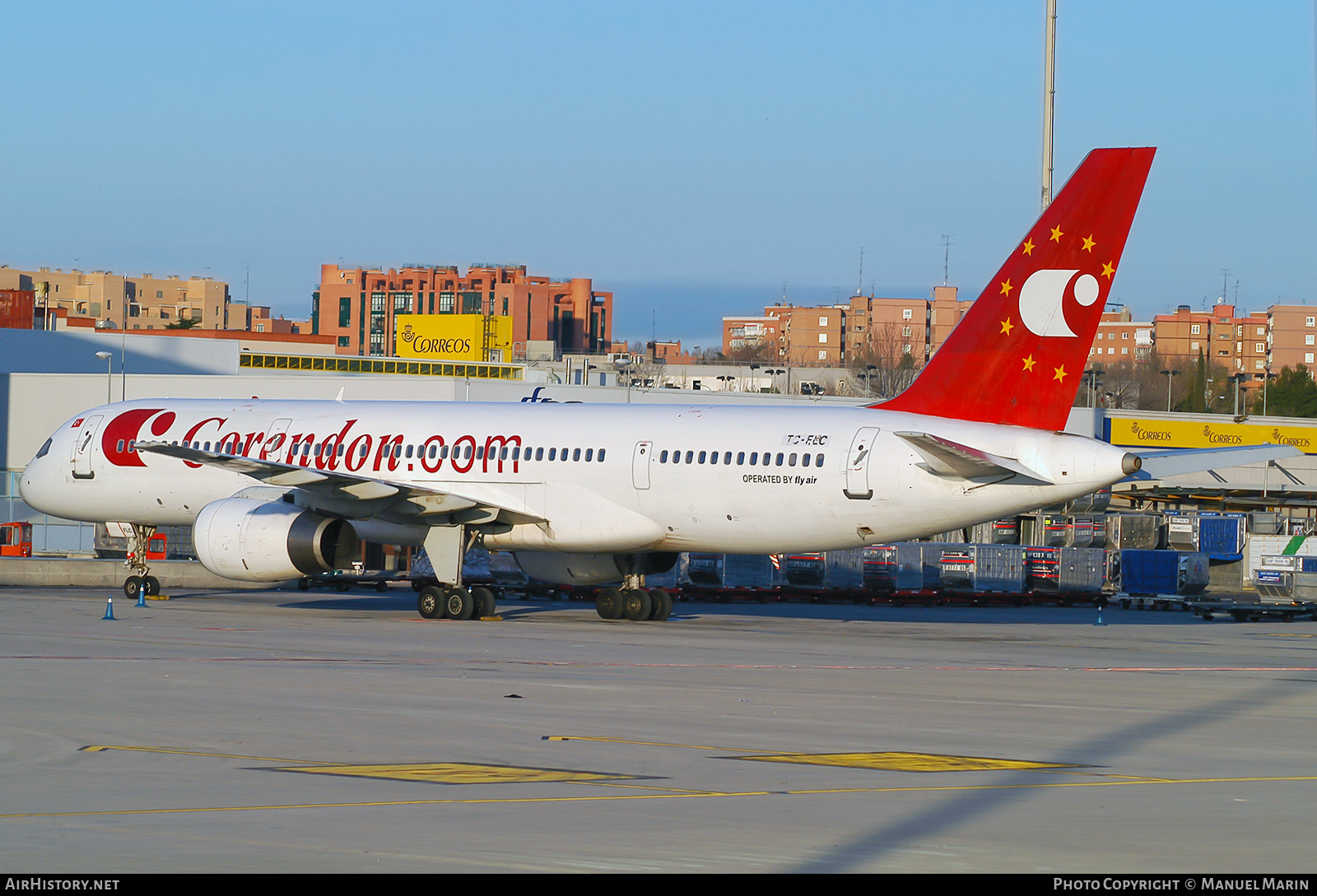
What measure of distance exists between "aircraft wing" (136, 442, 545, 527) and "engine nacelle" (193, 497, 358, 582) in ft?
1.71

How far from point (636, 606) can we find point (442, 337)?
86.6m

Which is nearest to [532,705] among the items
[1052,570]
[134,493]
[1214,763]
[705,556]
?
[1214,763]

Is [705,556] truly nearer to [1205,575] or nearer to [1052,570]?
[1052,570]

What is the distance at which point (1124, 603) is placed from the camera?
39312 millimetres

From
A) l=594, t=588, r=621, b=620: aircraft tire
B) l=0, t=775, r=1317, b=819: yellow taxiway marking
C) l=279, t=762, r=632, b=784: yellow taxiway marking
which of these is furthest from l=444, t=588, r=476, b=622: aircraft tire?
l=0, t=775, r=1317, b=819: yellow taxiway marking

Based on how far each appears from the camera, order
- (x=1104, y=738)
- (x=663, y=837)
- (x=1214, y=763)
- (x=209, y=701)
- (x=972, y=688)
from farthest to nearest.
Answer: (x=972, y=688), (x=209, y=701), (x=1104, y=738), (x=1214, y=763), (x=663, y=837)

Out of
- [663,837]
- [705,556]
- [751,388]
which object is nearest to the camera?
[663,837]

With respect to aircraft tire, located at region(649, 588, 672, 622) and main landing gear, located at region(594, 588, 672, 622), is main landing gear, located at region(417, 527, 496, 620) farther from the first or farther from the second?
aircraft tire, located at region(649, 588, 672, 622)

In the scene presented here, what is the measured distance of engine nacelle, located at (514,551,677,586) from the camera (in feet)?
99.8

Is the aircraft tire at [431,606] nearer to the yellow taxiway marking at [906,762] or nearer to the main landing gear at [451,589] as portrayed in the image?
the main landing gear at [451,589]

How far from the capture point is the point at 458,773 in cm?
1151

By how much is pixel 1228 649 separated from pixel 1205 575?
18475mm
